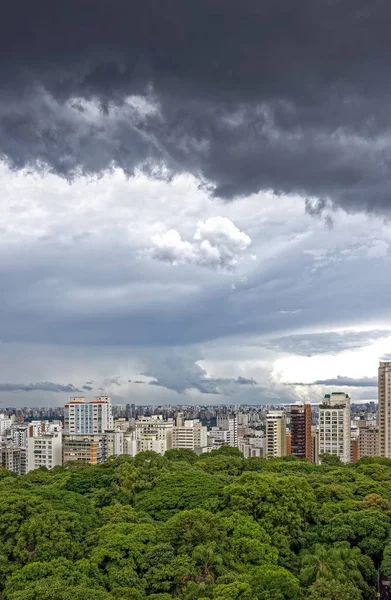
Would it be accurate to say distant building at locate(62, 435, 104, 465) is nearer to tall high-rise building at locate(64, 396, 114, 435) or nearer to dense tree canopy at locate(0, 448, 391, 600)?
tall high-rise building at locate(64, 396, 114, 435)

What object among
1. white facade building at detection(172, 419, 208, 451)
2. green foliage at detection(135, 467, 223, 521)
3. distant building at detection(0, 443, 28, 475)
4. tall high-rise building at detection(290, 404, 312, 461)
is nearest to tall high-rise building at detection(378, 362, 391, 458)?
tall high-rise building at detection(290, 404, 312, 461)

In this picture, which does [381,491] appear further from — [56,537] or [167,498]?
[56,537]

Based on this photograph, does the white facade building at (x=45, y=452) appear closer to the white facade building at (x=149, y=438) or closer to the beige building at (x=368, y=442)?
the white facade building at (x=149, y=438)

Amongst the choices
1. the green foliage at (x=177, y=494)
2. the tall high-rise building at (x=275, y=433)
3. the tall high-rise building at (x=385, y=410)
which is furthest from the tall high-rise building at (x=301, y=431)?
the green foliage at (x=177, y=494)

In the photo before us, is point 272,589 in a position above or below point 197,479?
below

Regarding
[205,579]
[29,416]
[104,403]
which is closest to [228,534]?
[205,579]
